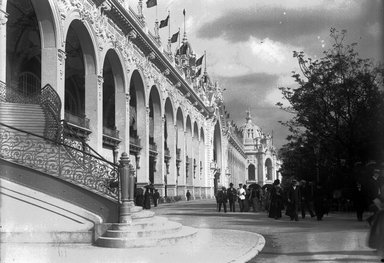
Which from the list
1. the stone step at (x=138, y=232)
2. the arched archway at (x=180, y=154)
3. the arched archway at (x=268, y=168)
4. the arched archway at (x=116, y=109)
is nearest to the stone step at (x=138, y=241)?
the stone step at (x=138, y=232)

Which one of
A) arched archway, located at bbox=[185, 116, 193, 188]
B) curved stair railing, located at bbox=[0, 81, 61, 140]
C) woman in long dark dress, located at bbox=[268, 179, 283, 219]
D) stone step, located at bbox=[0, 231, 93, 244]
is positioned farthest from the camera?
arched archway, located at bbox=[185, 116, 193, 188]

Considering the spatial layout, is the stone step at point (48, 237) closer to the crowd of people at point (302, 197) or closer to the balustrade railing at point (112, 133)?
the crowd of people at point (302, 197)

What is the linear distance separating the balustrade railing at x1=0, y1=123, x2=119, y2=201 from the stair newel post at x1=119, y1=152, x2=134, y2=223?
19 cm

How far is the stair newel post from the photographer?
10.6 meters

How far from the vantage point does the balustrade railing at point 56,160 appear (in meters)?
10.7

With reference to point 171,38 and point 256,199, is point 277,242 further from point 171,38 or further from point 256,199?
point 171,38

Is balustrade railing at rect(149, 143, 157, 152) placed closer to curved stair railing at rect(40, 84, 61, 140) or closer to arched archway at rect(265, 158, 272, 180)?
curved stair railing at rect(40, 84, 61, 140)

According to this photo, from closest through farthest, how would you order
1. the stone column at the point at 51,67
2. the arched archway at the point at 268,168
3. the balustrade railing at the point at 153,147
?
the stone column at the point at 51,67 < the balustrade railing at the point at 153,147 < the arched archway at the point at 268,168

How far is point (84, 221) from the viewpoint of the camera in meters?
10.7

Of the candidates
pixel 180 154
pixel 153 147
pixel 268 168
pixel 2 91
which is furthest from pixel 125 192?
pixel 268 168

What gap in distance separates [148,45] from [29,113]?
22532 millimetres

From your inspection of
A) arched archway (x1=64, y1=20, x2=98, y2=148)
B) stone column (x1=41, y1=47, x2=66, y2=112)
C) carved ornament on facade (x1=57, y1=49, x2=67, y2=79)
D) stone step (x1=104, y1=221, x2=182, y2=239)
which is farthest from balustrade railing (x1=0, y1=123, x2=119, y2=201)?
arched archway (x1=64, y1=20, x2=98, y2=148)

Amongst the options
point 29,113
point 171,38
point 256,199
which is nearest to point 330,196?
point 256,199

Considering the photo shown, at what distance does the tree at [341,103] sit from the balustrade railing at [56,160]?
16.0m
